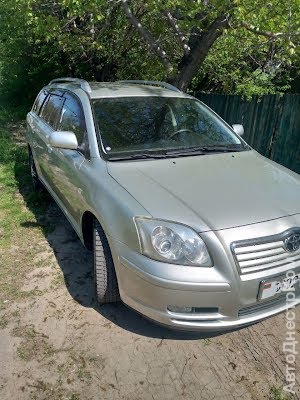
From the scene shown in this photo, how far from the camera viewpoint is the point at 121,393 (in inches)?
96.7

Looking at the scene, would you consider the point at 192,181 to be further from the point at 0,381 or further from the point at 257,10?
the point at 257,10

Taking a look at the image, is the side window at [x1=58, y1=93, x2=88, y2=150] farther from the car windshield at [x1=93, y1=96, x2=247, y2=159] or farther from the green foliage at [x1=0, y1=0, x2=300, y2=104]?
the green foliage at [x1=0, y1=0, x2=300, y2=104]

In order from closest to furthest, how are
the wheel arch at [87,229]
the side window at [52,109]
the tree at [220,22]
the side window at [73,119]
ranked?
the wheel arch at [87,229]
the side window at [73,119]
the side window at [52,109]
the tree at [220,22]

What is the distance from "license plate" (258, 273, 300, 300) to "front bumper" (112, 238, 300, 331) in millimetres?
46

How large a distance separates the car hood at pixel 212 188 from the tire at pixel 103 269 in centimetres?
47

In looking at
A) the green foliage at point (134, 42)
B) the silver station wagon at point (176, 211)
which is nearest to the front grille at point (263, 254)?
the silver station wagon at point (176, 211)

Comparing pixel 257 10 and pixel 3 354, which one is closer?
pixel 3 354

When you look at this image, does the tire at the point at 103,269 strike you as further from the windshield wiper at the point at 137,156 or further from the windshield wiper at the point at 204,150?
the windshield wiper at the point at 204,150

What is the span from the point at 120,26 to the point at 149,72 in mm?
1272

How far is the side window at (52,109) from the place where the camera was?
4.58 metres

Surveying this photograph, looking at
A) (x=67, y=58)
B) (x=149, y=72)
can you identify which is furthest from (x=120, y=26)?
(x=67, y=58)

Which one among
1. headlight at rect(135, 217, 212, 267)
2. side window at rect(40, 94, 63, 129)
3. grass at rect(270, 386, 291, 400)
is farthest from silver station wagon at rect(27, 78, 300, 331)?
side window at rect(40, 94, 63, 129)

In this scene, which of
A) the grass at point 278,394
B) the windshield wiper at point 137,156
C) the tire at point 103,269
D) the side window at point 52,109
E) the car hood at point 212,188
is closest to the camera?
the grass at point 278,394

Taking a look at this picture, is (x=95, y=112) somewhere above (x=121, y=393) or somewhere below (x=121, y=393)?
above
